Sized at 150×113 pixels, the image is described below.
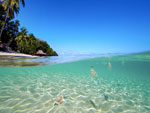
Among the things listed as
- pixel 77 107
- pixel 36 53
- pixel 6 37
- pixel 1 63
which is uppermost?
pixel 6 37

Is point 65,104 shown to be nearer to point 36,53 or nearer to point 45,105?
point 45,105

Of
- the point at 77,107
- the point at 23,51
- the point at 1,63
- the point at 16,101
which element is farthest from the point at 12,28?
Result: the point at 77,107

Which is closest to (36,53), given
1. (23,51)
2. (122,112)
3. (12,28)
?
(23,51)

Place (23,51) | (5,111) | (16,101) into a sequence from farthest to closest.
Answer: (23,51) < (16,101) < (5,111)

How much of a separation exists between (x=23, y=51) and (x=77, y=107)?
30703mm

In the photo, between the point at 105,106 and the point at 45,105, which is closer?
the point at 45,105

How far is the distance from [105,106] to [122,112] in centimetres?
67

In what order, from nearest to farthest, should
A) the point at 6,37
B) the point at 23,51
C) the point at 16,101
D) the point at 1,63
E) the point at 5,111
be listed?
the point at 5,111 → the point at 16,101 → the point at 1,63 → the point at 6,37 → the point at 23,51

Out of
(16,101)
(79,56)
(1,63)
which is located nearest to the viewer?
(16,101)

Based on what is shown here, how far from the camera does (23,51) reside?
28750 millimetres

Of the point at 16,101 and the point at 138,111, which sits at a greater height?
the point at 16,101

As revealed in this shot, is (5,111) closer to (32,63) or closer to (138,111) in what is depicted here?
(138,111)

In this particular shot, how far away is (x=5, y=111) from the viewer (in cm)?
305

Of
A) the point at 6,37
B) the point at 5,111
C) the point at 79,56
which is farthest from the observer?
the point at 6,37
